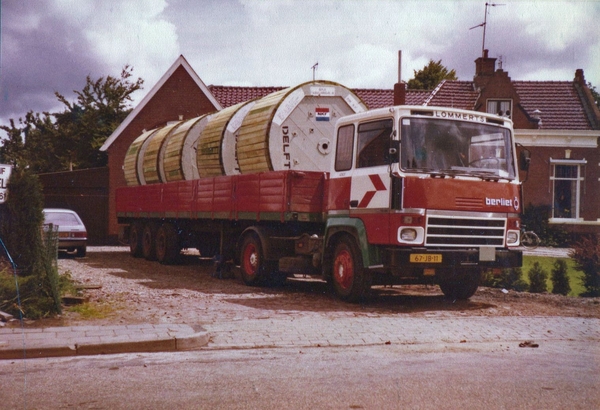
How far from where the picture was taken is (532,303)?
11.7 m

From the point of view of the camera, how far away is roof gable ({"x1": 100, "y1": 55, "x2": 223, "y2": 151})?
29.4 metres

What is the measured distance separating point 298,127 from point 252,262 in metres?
2.70

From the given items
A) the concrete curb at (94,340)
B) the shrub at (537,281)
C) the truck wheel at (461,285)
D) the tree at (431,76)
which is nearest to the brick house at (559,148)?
the shrub at (537,281)

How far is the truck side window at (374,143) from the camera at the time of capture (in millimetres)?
10477

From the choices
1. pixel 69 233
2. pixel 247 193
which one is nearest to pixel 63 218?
pixel 69 233

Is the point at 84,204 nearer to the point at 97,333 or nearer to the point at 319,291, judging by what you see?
the point at 319,291

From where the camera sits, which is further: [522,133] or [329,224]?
[522,133]

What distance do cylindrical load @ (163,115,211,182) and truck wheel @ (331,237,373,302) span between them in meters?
6.40

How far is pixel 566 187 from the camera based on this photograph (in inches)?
1204

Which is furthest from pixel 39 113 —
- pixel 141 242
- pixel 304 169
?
pixel 304 169

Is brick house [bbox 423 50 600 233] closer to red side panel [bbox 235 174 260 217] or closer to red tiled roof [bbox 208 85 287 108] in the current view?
red tiled roof [bbox 208 85 287 108]

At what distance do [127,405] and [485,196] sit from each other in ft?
22.3

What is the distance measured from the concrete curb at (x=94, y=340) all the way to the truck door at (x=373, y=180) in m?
3.35

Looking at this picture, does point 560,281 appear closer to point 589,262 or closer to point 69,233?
point 589,262
